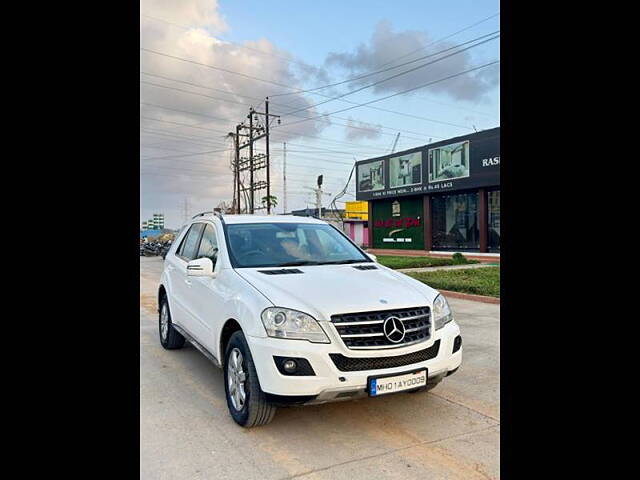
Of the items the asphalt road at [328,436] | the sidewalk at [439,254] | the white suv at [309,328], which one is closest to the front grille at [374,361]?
the white suv at [309,328]

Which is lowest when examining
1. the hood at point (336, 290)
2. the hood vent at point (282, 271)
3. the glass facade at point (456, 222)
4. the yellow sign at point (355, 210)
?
the hood at point (336, 290)

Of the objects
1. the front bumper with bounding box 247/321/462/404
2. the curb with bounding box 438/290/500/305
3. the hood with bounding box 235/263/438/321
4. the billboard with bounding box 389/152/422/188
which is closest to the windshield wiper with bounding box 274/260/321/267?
the hood with bounding box 235/263/438/321

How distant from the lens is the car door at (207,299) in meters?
4.12

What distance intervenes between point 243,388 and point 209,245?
1.82m

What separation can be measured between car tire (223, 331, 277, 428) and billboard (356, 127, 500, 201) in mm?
16748

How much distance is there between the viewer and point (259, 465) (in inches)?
119

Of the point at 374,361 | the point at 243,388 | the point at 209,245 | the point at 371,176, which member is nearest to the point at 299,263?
the point at 209,245

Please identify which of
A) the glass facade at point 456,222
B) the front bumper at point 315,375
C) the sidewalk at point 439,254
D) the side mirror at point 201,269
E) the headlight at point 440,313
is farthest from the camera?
the glass facade at point 456,222

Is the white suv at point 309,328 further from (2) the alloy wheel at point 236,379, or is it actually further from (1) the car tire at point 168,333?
(1) the car tire at point 168,333

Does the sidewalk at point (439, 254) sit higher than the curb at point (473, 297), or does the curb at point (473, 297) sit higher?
the sidewalk at point (439, 254)
